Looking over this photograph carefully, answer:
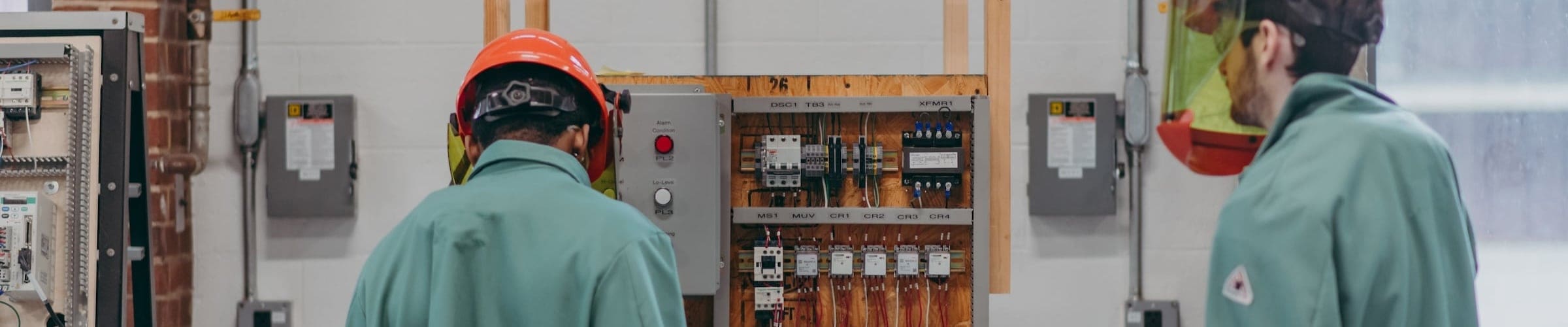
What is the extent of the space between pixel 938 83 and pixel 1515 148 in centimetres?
185

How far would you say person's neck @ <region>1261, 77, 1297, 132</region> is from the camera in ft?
5.17

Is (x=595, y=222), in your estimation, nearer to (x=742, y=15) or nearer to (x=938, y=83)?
(x=938, y=83)

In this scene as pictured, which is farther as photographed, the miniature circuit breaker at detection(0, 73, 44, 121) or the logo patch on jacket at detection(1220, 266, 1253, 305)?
the miniature circuit breaker at detection(0, 73, 44, 121)

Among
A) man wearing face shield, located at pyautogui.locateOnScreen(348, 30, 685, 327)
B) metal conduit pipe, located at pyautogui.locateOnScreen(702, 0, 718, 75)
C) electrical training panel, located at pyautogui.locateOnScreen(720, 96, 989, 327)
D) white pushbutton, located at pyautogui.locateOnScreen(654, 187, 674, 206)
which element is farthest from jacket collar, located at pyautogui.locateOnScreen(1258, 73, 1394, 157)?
metal conduit pipe, located at pyautogui.locateOnScreen(702, 0, 718, 75)

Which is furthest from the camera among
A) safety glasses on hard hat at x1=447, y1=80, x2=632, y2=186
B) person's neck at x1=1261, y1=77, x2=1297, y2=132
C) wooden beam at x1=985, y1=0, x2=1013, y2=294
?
wooden beam at x1=985, y1=0, x2=1013, y2=294

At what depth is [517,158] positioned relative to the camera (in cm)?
140

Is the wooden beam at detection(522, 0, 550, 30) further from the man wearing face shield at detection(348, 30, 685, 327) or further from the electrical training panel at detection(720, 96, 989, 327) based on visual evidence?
the man wearing face shield at detection(348, 30, 685, 327)

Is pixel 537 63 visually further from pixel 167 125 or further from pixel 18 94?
pixel 167 125

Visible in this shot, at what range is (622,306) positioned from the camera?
4.33 feet

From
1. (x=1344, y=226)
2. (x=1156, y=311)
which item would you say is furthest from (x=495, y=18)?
(x=1156, y=311)

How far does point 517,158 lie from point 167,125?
2763mm

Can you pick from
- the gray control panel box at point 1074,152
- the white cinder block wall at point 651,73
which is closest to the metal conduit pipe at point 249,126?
the white cinder block wall at point 651,73

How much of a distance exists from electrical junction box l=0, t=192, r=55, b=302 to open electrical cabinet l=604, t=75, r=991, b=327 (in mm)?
1359

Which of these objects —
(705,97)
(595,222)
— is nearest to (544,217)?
(595,222)
